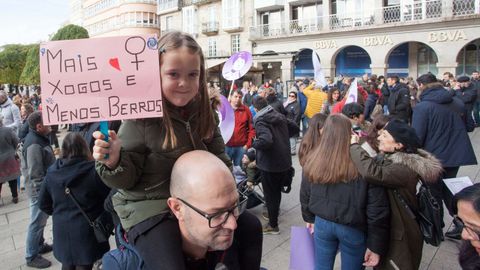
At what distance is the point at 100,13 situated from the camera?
54.5 metres

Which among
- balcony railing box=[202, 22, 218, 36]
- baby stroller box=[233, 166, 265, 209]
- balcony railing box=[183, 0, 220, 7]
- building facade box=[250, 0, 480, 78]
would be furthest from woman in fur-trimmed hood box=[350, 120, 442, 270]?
balcony railing box=[183, 0, 220, 7]

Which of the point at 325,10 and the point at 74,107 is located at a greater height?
the point at 325,10

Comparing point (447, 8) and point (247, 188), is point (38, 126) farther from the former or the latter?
point (447, 8)

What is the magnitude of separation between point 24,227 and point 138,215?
200 inches

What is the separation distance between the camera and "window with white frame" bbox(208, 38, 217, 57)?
3450 cm

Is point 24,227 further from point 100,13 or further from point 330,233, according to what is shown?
point 100,13

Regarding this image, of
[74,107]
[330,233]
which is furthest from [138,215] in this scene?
[330,233]

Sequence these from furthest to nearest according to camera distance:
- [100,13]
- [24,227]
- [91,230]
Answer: [100,13]
[24,227]
[91,230]

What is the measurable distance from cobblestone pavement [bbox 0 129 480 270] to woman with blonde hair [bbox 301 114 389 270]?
1.09 metres

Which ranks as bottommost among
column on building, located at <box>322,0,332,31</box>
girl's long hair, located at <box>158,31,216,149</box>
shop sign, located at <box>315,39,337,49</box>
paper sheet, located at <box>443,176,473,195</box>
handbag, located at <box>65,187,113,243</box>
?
handbag, located at <box>65,187,113,243</box>

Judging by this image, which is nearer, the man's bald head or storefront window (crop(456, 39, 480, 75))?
the man's bald head

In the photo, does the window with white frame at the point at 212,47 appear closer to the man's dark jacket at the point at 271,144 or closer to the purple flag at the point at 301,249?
the man's dark jacket at the point at 271,144

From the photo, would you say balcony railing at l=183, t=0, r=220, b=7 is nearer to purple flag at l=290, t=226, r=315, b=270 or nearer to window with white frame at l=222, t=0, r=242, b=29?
window with white frame at l=222, t=0, r=242, b=29

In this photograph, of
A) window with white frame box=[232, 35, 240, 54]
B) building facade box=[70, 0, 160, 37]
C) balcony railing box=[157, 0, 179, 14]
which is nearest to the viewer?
window with white frame box=[232, 35, 240, 54]
